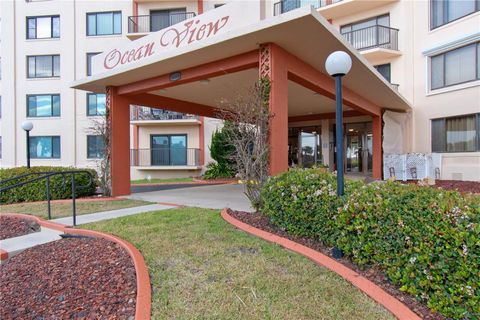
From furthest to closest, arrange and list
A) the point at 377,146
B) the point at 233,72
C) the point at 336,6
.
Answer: the point at 336,6, the point at 377,146, the point at 233,72

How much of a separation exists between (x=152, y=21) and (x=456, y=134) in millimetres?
18525

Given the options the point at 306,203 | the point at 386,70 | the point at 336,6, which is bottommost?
the point at 306,203

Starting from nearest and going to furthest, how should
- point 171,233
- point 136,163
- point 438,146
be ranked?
1. point 171,233
2. point 438,146
3. point 136,163

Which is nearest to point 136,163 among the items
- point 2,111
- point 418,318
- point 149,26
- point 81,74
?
point 81,74

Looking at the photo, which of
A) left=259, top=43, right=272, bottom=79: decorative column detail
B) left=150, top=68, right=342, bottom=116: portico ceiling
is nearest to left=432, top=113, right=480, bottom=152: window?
left=150, top=68, right=342, bottom=116: portico ceiling

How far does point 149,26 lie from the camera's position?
19297mm

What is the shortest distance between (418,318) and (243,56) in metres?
5.37

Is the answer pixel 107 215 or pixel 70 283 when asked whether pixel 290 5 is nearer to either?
pixel 107 215

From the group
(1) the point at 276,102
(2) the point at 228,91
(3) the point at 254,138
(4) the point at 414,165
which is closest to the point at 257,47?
(1) the point at 276,102

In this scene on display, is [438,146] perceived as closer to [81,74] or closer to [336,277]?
[336,277]

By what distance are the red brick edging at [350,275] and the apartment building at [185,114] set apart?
10.2 m

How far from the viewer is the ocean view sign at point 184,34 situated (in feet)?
18.5

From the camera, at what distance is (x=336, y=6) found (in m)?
15.8

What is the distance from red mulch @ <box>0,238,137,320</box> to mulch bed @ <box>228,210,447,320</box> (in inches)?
79.9
